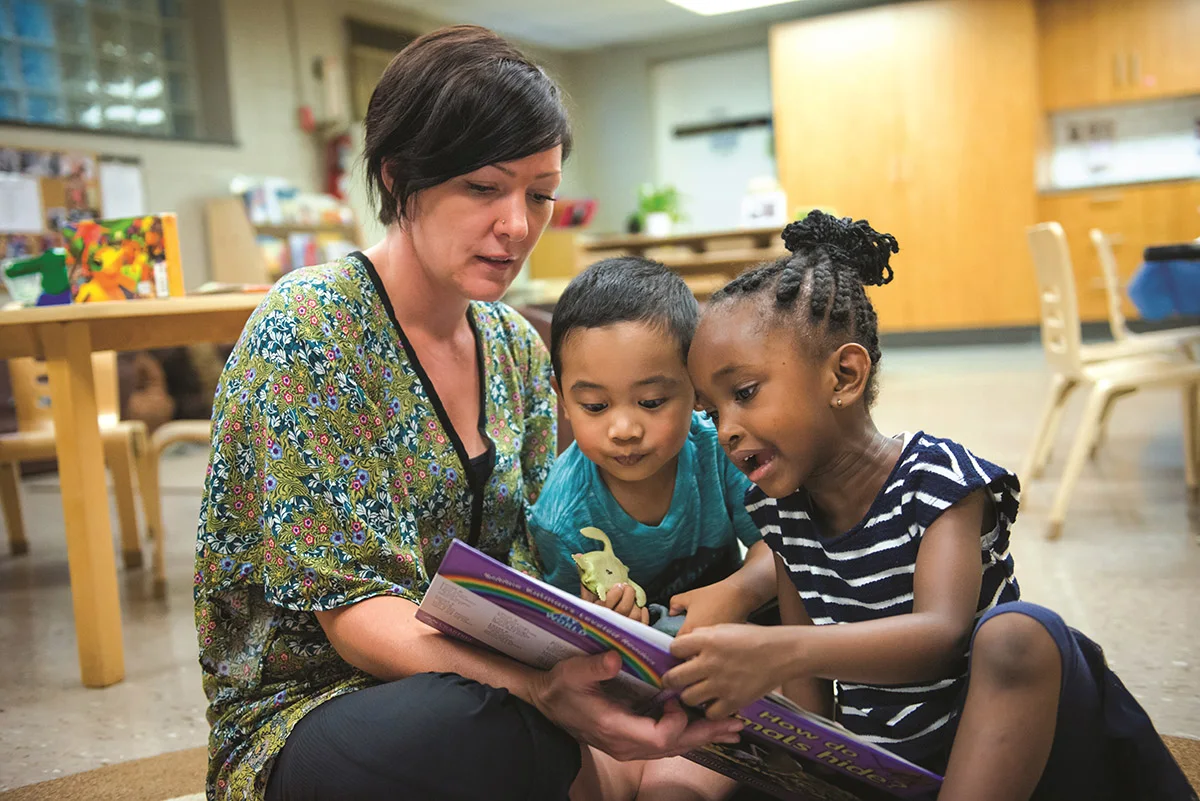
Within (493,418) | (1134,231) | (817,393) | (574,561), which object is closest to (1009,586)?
(817,393)

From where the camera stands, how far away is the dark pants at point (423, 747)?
98 centimetres

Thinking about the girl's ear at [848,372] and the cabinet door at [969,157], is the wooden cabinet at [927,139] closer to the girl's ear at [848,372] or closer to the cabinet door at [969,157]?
the cabinet door at [969,157]

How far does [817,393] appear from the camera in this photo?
1.03m

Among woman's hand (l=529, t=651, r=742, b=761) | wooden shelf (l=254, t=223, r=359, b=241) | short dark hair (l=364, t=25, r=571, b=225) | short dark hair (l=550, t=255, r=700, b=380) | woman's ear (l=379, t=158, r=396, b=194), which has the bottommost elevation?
woman's hand (l=529, t=651, r=742, b=761)

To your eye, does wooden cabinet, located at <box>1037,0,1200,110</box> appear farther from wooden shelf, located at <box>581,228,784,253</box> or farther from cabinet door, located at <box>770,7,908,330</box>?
wooden shelf, located at <box>581,228,784,253</box>

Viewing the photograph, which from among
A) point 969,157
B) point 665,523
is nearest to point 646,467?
point 665,523

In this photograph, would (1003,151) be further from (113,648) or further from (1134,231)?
(113,648)

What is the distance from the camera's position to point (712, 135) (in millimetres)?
9469

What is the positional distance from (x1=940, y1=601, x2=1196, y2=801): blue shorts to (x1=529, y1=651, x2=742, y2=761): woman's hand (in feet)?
0.82

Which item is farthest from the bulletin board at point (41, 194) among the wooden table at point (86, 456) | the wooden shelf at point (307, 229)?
the wooden table at point (86, 456)

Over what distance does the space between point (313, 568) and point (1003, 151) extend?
25.2ft

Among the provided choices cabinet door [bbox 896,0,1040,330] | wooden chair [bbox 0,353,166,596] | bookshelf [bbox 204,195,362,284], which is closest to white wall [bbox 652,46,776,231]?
cabinet door [bbox 896,0,1040,330]

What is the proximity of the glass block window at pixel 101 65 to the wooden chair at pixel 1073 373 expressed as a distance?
516 cm

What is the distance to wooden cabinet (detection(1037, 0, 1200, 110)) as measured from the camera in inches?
285
